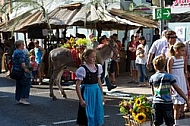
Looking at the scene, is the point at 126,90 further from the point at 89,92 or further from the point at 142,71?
the point at 89,92

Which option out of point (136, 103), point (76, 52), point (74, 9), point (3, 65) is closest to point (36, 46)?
point (74, 9)

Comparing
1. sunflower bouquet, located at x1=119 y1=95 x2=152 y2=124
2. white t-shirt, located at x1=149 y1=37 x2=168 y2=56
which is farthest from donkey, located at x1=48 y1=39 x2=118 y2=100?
sunflower bouquet, located at x1=119 y1=95 x2=152 y2=124

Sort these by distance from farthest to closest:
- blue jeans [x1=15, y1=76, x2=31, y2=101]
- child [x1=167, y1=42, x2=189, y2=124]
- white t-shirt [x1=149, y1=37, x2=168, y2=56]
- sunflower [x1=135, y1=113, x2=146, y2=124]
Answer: blue jeans [x1=15, y1=76, x2=31, y2=101]
white t-shirt [x1=149, y1=37, x2=168, y2=56]
child [x1=167, y1=42, x2=189, y2=124]
sunflower [x1=135, y1=113, x2=146, y2=124]

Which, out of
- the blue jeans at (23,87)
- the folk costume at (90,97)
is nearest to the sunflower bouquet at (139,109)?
the folk costume at (90,97)

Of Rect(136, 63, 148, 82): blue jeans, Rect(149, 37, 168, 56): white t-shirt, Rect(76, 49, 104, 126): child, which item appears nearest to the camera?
Rect(76, 49, 104, 126): child

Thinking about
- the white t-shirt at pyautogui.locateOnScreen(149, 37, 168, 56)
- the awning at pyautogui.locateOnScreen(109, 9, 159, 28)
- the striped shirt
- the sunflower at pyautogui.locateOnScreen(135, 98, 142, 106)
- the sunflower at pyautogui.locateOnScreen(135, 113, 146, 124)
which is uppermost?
the awning at pyautogui.locateOnScreen(109, 9, 159, 28)

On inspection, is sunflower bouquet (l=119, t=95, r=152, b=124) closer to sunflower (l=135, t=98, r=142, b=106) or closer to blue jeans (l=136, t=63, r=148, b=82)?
sunflower (l=135, t=98, r=142, b=106)

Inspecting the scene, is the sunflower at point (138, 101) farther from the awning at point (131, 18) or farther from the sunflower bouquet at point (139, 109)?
the awning at point (131, 18)

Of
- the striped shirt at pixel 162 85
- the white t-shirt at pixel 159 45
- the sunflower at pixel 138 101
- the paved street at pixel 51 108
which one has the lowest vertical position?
the paved street at pixel 51 108

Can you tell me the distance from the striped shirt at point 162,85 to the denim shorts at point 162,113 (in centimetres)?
8

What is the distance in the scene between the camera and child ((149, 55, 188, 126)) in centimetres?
662

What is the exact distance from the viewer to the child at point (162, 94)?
21.7 ft

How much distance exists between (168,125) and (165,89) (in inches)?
23.4

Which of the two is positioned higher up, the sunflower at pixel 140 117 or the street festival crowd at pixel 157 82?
the street festival crowd at pixel 157 82
